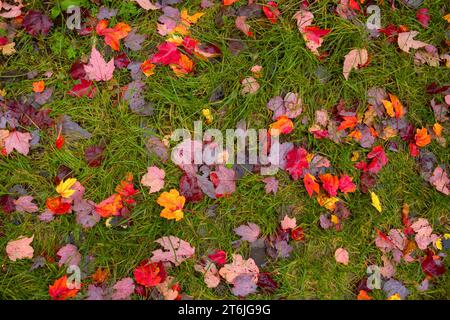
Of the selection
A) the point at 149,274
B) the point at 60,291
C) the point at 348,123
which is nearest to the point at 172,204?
the point at 149,274

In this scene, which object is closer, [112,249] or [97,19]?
[112,249]

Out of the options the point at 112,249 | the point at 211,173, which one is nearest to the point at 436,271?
the point at 211,173

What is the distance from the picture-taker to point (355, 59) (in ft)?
8.30

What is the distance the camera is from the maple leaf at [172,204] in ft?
7.46

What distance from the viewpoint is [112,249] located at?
89.0 inches

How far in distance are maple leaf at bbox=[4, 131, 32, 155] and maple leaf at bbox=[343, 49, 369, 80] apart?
1.94 metres

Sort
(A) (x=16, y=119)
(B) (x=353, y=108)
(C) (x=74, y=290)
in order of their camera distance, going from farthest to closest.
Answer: (B) (x=353, y=108) → (A) (x=16, y=119) → (C) (x=74, y=290)

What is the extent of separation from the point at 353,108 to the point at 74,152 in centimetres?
169

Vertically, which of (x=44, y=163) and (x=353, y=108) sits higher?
(x=353, y=108)

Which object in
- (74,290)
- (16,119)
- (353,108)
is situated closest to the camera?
(74,290)

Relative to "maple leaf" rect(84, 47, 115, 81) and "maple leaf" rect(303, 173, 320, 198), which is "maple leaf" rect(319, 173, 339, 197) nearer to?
"maple leaf" rect(303, 173, 320, 198)

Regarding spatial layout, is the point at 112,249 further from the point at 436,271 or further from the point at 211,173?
the point at 436,271

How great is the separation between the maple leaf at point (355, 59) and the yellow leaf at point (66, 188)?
1.76m

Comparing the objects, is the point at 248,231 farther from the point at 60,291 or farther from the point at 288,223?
the point at 60,291
